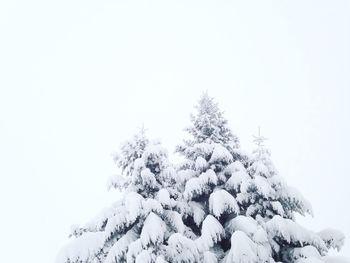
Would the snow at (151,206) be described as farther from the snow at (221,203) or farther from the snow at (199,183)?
the snow at (199,183)

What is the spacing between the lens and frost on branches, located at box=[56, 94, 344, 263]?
10.5 metres

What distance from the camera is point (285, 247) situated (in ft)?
39.8

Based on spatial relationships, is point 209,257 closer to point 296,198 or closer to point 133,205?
point 133,205

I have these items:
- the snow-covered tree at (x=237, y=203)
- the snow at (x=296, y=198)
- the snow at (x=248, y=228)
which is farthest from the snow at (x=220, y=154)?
the snow at (x=248, y=228)

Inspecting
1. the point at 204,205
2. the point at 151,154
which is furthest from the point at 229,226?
the point at 151,154

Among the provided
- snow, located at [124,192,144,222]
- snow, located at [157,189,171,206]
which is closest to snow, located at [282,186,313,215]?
snow, located at [157,189,171,206]

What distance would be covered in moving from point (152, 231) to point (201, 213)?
8.90 ft

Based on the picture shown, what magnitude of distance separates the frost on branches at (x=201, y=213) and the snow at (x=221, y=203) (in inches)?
0.9

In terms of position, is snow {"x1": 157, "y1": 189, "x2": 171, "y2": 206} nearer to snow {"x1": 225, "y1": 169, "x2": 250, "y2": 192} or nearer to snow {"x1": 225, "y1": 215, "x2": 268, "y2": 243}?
snow {"x1": 225, "y1": 215, "x2": 268, "y2": 243}

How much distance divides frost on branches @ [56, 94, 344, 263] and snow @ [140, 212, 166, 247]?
2 cm

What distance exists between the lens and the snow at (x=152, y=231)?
10.2 m

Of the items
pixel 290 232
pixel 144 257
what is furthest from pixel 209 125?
pixel 144 257

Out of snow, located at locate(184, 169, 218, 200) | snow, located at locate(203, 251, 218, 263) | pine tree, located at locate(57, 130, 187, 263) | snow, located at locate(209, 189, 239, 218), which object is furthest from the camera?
snow, located at locate(184, 169, 218, 200)

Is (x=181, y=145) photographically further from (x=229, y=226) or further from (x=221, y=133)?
(x=229, y=226)
